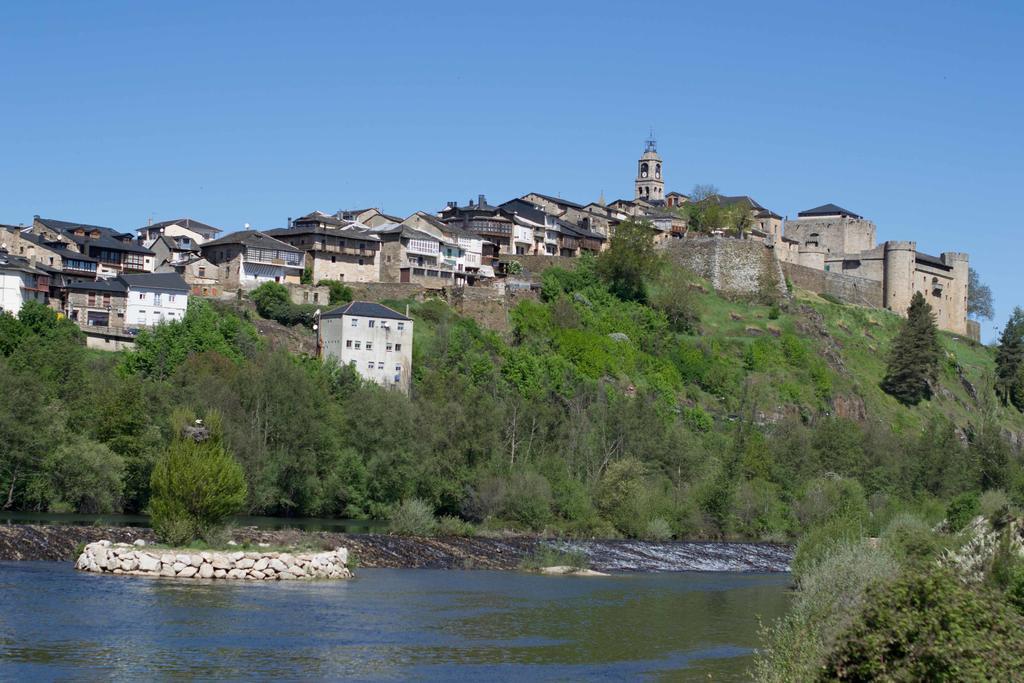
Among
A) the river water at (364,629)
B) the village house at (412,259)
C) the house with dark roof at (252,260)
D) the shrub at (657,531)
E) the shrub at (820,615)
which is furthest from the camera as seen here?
the village house at (412,259)

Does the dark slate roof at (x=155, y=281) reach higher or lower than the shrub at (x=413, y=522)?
higher

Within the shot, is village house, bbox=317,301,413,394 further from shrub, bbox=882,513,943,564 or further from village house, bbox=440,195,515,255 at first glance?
shrub, bbox=882,513,943,564

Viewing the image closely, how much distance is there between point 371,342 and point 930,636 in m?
68.8

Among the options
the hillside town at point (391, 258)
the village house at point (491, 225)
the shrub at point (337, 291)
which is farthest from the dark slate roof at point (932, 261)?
the shrub at point (337, 291)

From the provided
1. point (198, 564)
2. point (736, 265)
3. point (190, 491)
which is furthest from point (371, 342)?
point (198, 564)

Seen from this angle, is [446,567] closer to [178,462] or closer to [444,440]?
[178,462]

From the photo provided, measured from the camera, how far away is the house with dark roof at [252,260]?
9738cm

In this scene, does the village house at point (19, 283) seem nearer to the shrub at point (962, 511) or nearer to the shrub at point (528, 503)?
the shrub at point (528, 503)

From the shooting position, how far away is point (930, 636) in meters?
20.2

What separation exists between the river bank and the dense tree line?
445cm

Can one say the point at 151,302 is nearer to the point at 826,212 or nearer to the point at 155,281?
the point at 155,281

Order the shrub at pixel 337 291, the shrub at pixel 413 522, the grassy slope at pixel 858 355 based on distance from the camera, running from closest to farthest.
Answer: the shrub at pixel 413 522, the shrub at pixel 337 291, the grassy slope at pixel 858 355

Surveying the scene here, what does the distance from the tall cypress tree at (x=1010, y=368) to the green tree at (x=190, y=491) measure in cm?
9071

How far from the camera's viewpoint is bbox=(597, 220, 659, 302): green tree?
109 meters
